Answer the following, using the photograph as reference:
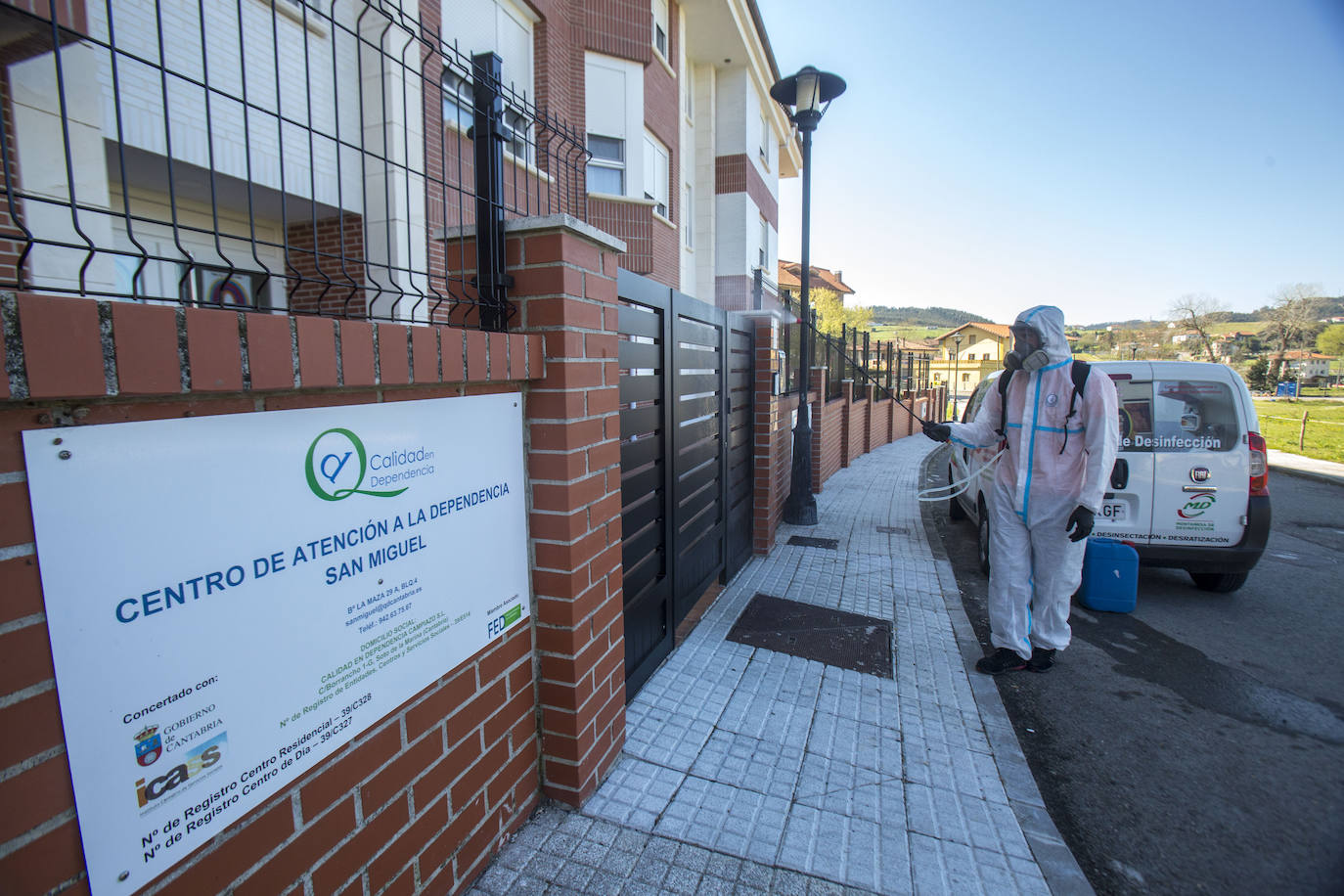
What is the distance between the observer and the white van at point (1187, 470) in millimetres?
5102

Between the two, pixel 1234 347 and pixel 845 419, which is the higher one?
pixel 1234 347

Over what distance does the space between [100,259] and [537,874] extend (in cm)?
542

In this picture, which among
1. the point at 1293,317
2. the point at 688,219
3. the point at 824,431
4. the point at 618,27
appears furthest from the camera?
the point at 1293,317

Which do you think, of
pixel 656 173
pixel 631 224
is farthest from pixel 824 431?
pixel 656 173

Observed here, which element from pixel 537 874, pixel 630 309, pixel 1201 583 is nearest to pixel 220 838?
pixel 537 874

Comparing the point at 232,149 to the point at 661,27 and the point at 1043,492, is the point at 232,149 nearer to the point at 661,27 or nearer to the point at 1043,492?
the point at 1043,492

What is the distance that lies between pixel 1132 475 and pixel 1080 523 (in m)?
1.90

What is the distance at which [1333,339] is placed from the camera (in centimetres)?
7138

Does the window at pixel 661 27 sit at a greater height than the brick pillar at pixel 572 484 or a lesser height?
greater

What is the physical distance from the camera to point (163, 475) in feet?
4.51

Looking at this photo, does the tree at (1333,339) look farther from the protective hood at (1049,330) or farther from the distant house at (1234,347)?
the protective hood at (1049,330)

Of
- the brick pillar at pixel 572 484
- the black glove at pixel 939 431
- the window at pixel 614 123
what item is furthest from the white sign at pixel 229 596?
the window at pixel 614 123

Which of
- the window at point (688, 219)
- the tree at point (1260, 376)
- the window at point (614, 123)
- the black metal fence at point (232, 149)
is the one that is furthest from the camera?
the tree at point (1260, 376)

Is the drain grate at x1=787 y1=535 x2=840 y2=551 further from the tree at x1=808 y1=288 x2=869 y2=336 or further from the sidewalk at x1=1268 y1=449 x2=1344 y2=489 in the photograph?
the tree at x1=808 y1=288 x2=869 y2=336
